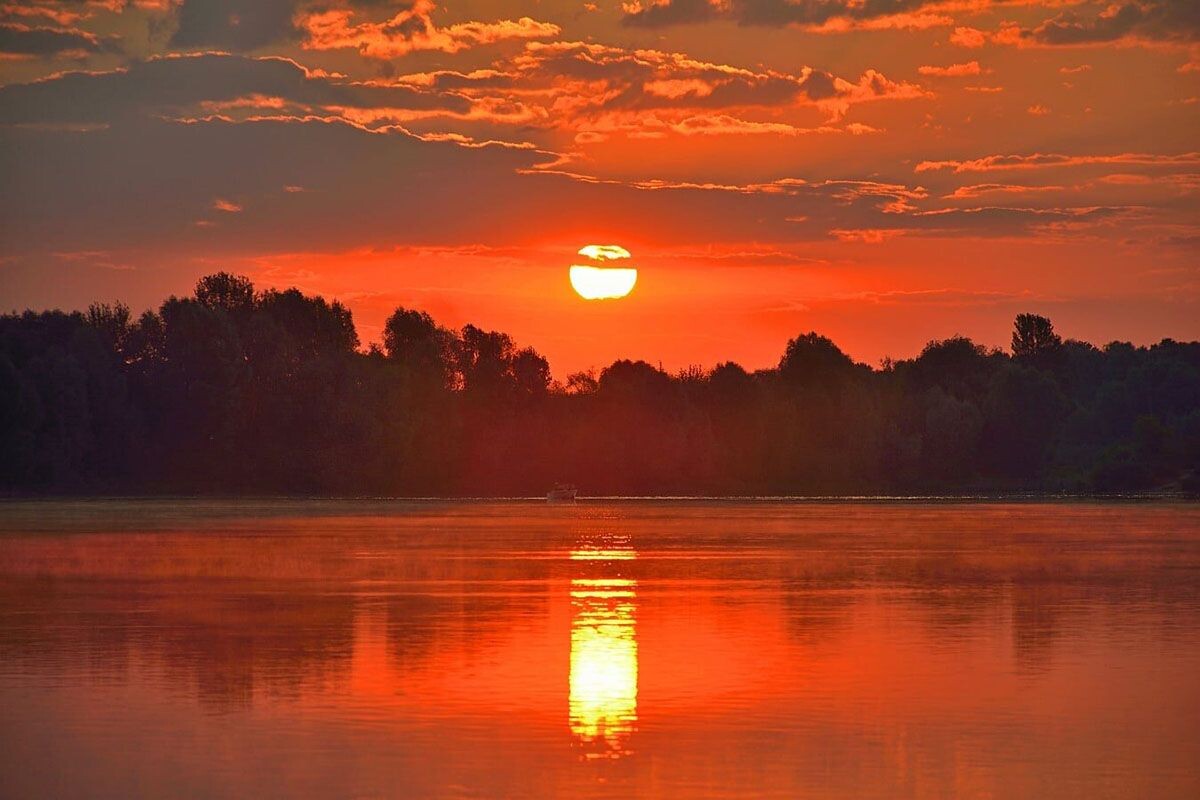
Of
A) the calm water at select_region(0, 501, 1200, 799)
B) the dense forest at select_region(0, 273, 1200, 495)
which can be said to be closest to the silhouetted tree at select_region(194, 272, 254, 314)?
the dense forest at select_region(0, 273, 1200, 495)

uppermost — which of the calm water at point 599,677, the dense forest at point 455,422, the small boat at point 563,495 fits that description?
the dense forest at point 455,422

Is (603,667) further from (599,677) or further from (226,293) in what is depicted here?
(226,293)

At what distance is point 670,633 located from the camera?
103ft

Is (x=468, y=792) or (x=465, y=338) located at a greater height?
(x=465, y=338)

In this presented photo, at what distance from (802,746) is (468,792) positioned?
433cm

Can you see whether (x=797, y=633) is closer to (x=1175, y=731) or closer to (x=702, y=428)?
(x=1175, y=731)

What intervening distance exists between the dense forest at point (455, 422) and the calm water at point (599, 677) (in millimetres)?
91444

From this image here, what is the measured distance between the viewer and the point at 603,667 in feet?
87.9

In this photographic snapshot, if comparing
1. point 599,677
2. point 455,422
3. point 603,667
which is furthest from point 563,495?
point 599,677

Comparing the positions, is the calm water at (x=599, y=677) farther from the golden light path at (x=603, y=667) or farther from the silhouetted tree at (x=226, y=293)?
the silhouetted tree at (x=226, y=293)

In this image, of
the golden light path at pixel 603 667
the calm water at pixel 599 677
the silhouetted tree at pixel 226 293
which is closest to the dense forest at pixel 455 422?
the silhouetted tree at pixel 226 293

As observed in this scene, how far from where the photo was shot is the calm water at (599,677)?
1833 cm

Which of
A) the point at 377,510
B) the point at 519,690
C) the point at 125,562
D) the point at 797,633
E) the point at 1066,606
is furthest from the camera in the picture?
the point at 377,510

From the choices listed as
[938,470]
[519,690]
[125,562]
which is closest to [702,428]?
[938,470]
